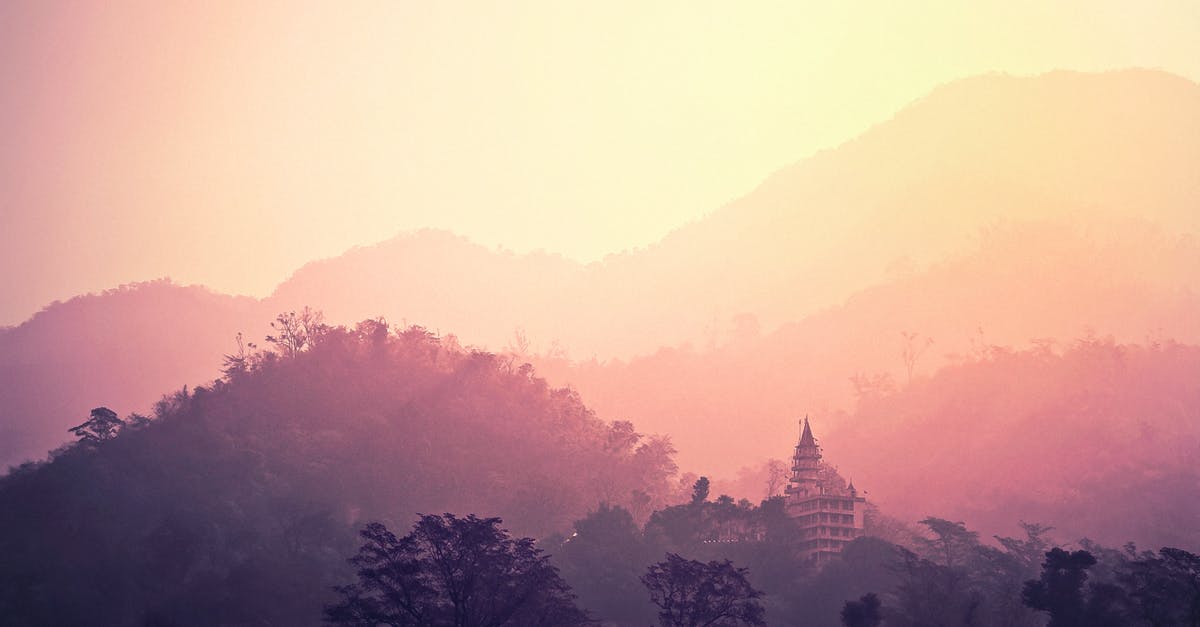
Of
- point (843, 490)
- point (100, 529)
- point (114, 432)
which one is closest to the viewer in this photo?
point (100, 529)

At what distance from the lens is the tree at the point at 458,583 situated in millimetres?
71625

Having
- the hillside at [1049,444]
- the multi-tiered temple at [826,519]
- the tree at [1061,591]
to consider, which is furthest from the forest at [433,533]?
Result: the hillside at [1049,444]

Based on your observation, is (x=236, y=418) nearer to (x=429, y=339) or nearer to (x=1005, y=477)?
(x=429, y=339)

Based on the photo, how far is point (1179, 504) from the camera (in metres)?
132

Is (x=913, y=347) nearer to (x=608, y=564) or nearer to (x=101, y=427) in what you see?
(x=608, y=564)

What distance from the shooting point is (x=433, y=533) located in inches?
2916

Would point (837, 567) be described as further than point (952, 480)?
No

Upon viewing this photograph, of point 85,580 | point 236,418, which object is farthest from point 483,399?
point 85,580

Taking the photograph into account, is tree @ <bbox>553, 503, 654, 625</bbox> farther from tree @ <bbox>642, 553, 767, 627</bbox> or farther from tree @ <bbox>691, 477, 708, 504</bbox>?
tree @ <bbox>642, 553, 767, 627</bbox>

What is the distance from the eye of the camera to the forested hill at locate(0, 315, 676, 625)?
317 feet

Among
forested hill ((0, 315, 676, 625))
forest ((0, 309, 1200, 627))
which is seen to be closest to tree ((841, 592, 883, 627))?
forest ((0, 309, 1200, 627))

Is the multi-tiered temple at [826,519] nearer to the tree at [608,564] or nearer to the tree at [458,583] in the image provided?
the tree at [608,564]

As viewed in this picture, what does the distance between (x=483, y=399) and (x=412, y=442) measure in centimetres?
1164

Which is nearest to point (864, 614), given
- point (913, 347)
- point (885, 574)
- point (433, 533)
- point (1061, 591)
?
point (1061, 591)
